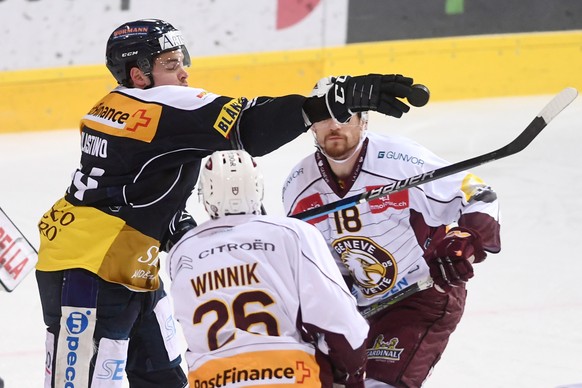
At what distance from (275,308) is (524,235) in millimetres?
2794

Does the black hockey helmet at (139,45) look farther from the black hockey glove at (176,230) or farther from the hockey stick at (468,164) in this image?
the hockey stick at (468,164)

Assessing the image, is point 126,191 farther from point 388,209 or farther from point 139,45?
point 388,209

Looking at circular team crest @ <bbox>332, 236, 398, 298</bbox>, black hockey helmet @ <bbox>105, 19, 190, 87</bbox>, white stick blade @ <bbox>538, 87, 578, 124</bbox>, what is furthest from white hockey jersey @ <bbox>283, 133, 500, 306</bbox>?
black hockey helmet @ <bbox>105, 19, 190, 87</bbox>

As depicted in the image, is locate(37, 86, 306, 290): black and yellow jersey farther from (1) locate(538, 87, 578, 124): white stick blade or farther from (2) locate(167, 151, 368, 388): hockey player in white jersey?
(1) locate(538, 87, 578, 124): white stick blade

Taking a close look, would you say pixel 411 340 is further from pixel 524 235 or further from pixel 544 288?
pixel 524 235

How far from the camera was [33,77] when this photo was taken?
658cm

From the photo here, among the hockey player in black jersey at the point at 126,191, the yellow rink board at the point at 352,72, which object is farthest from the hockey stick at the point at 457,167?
the yellow rink board at the point at 352,72

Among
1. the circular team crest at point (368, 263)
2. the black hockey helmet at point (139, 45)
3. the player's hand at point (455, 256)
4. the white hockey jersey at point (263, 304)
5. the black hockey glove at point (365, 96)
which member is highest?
the black hockey glove at point (365, 96)

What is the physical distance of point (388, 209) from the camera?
3.13 m

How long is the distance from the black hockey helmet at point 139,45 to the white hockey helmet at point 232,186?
706 mm

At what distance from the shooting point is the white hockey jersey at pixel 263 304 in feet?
7.91

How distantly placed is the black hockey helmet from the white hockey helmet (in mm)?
706

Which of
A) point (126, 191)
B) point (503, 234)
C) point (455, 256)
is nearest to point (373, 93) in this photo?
point (455, 256)

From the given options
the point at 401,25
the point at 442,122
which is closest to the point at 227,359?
the point at 442,122
